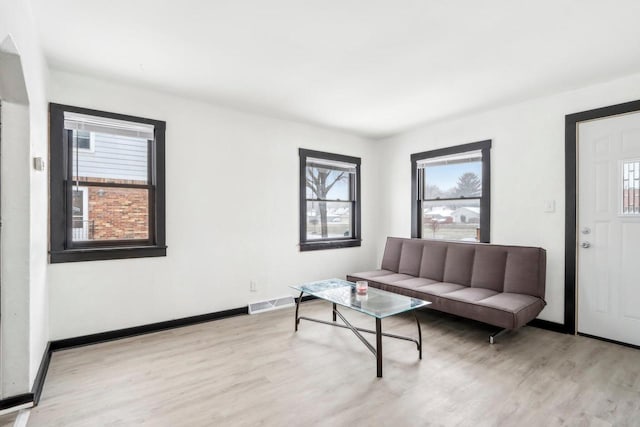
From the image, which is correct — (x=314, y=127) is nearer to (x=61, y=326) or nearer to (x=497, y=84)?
(x=497, y=84)

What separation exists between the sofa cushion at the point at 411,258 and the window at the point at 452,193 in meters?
0.36

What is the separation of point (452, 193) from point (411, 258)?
3.46 feet

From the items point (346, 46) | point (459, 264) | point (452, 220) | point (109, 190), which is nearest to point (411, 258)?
point (459, 264)

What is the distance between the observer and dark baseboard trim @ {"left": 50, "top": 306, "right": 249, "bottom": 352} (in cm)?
280

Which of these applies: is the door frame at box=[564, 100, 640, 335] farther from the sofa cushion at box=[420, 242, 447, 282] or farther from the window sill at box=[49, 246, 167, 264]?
the window sill at box=[49, 246, 167, 264]

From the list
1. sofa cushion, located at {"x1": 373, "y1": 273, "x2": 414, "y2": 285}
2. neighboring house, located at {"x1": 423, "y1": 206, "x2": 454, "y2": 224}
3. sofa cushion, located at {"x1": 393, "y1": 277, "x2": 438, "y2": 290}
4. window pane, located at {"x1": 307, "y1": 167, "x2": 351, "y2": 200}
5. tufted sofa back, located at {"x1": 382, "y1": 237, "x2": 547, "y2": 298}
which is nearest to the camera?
tufted sofa back, located at {"x1": 382, "y1": 237, "x2": 547, "y2": 298}

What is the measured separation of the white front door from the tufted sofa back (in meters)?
0.41

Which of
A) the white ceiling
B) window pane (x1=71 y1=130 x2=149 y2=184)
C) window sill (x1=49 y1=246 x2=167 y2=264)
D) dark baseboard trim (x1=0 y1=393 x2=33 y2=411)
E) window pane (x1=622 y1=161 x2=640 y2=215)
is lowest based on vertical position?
dark baseboard trim (x1=0 y1=393 x2=33 y2=411)

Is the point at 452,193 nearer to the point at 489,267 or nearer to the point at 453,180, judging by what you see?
the point at 453,180

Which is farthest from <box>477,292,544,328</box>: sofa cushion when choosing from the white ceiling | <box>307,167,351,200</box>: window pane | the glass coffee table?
<box>307,167,351,200</box>: window pane

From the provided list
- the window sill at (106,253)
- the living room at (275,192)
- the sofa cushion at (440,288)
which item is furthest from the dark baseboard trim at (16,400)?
the sofa cushion at (440,288)

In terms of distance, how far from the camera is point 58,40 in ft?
7.59

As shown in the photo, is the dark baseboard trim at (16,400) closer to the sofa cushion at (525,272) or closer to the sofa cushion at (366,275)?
the sofa cushion at (366,275)

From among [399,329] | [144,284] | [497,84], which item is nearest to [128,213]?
[144,284]
